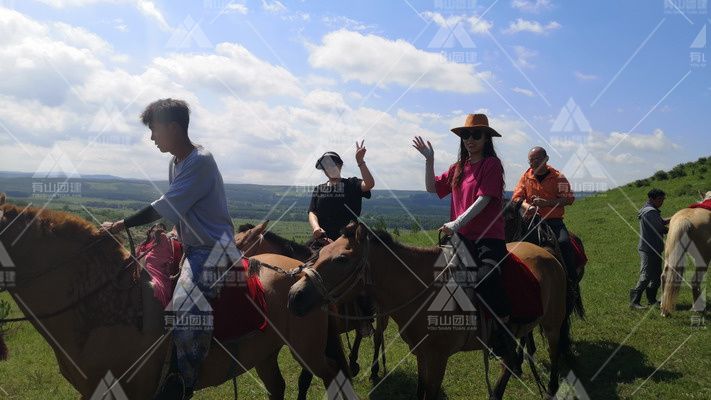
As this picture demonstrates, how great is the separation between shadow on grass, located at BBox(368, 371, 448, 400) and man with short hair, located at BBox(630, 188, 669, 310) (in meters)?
6.63

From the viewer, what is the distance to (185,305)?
3867 mm

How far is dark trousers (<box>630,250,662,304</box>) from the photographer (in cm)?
1109

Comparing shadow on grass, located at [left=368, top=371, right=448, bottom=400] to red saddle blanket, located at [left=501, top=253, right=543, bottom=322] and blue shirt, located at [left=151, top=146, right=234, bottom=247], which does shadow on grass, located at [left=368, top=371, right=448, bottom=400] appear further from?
blue shirt, located at [left=151, top=146, right=234, bottom=247]

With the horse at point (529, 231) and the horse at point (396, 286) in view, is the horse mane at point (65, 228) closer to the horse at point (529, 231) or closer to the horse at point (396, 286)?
the horse at point (396, 286)

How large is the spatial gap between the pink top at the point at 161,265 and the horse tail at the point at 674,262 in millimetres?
9877

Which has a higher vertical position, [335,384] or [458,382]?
[335,384]

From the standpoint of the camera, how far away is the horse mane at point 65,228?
11.5 feet

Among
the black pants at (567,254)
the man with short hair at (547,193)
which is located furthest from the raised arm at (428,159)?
the black pants at (567,254)

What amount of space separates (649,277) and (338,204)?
27.9ft

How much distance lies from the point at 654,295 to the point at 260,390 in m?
9.43

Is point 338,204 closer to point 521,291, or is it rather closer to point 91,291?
point 521,291

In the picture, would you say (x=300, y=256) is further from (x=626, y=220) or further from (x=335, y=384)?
(x=626, y=220)

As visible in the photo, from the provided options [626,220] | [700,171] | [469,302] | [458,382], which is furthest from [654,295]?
[700,171]

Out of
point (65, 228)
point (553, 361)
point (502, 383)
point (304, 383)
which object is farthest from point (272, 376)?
point (553, 361)
